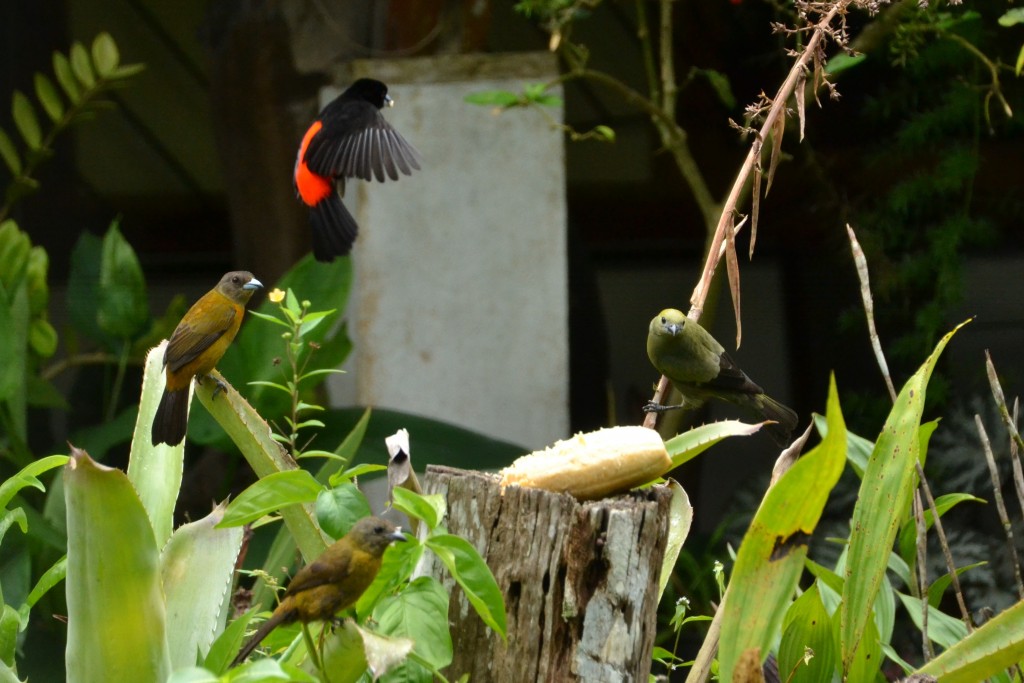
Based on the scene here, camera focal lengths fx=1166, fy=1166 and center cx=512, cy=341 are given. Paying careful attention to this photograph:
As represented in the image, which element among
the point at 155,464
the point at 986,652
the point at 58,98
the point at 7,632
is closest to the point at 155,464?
the point at 155,464

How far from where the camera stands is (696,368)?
1.62 m

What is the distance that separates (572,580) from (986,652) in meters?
0.46

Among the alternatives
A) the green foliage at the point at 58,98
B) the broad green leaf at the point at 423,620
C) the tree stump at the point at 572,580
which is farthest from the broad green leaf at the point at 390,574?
the green foliage at the point at 58,98

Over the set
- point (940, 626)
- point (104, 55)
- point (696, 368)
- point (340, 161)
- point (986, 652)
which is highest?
point (104, 55)

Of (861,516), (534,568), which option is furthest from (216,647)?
(861,516)

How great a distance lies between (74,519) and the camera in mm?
1163

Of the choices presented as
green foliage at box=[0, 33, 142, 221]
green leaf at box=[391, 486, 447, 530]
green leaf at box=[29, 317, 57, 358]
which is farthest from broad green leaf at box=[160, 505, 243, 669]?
green foliage at box=[0, 33, 142, 221]

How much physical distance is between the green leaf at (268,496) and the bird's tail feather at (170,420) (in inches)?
14.7

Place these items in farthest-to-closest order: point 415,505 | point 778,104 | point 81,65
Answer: point 81,65 < point 778,104 < point 415,505

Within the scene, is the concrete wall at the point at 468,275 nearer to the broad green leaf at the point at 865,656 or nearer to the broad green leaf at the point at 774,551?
the broad green leaf at the point at 865,656

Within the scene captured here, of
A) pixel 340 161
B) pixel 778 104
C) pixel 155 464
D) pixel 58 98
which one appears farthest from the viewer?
pixel 58 98

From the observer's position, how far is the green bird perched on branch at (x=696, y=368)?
160 cm

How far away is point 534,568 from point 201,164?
8.73 feet

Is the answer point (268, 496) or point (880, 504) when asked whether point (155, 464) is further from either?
point (880, 504)
